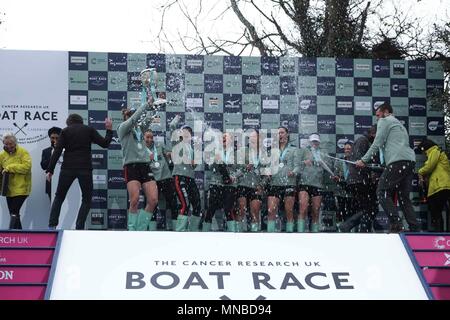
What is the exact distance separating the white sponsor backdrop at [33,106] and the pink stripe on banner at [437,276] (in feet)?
21.9

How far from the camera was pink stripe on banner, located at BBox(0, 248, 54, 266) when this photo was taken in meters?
6.55

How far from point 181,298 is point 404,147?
4439 mm

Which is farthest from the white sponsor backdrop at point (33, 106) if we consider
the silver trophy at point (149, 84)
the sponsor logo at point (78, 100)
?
the silver trophy at point (149, 84)

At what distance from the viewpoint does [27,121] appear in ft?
39.1

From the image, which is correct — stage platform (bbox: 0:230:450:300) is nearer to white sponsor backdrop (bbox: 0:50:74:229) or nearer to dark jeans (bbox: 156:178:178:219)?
dark jeans (bbox: 156:178:178:219)

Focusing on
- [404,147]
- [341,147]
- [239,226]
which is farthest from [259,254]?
[341,147]

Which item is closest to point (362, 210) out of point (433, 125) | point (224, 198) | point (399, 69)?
point (224, 198)

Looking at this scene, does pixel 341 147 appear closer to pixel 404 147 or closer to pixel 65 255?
pixel 404 147

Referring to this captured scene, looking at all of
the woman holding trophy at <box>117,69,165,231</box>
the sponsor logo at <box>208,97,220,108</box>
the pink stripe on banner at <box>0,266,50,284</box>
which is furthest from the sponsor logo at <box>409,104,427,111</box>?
the pink stripe on banner at <box>0,266,50,284</box>

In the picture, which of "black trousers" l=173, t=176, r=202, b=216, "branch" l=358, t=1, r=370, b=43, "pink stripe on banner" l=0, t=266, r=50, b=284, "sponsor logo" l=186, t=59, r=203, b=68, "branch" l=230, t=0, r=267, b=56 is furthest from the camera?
"branch" l=230, t=0, r=267, b=56

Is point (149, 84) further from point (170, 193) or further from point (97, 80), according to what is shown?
point (170, 193)

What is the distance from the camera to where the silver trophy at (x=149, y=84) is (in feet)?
40.0

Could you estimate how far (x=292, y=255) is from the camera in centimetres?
678

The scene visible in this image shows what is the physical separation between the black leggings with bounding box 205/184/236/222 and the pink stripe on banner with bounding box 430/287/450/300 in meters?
5.30
